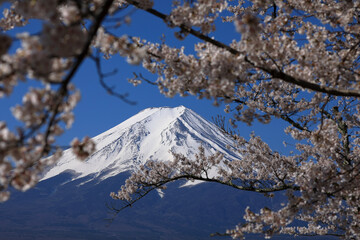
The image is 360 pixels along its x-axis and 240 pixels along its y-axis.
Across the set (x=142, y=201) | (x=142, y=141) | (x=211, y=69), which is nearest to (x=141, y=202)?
(x=142, y=201)

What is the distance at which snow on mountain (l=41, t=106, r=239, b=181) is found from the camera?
146375 mm

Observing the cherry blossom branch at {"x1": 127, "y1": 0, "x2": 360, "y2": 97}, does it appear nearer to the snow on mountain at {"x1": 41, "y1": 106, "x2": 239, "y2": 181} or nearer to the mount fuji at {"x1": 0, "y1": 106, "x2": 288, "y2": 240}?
the mount fuji at {"x1": 0, "y1": 106, "x2": 288, "y2": 240}

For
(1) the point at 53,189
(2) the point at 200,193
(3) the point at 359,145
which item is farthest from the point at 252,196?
(3) the point at 359,145

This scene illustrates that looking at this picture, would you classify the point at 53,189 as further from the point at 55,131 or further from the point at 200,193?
the point at 55,131

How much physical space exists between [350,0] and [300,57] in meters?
1.21

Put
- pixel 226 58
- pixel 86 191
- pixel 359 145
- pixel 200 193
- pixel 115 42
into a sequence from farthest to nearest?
pixel 200 193 < pixel 86 191 < pixel 359 145 < pixel 226 58 < pixel 115 42

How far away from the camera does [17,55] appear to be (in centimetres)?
154

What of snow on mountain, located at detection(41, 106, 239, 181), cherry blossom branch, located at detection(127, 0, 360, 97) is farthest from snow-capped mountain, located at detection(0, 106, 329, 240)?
cherry blossom branch, located at detection(127, 0, 360, 97)

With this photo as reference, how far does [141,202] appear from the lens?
536 feet

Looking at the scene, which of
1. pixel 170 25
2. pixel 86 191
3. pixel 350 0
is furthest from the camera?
pixel 86 191

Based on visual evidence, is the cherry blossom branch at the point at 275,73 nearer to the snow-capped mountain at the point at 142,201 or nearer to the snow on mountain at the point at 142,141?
the snow-capped mountain at the point at 142,201

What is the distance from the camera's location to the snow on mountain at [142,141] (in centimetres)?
14638

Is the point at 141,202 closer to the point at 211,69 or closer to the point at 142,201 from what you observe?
the point at 142,201

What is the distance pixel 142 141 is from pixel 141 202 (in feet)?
114
